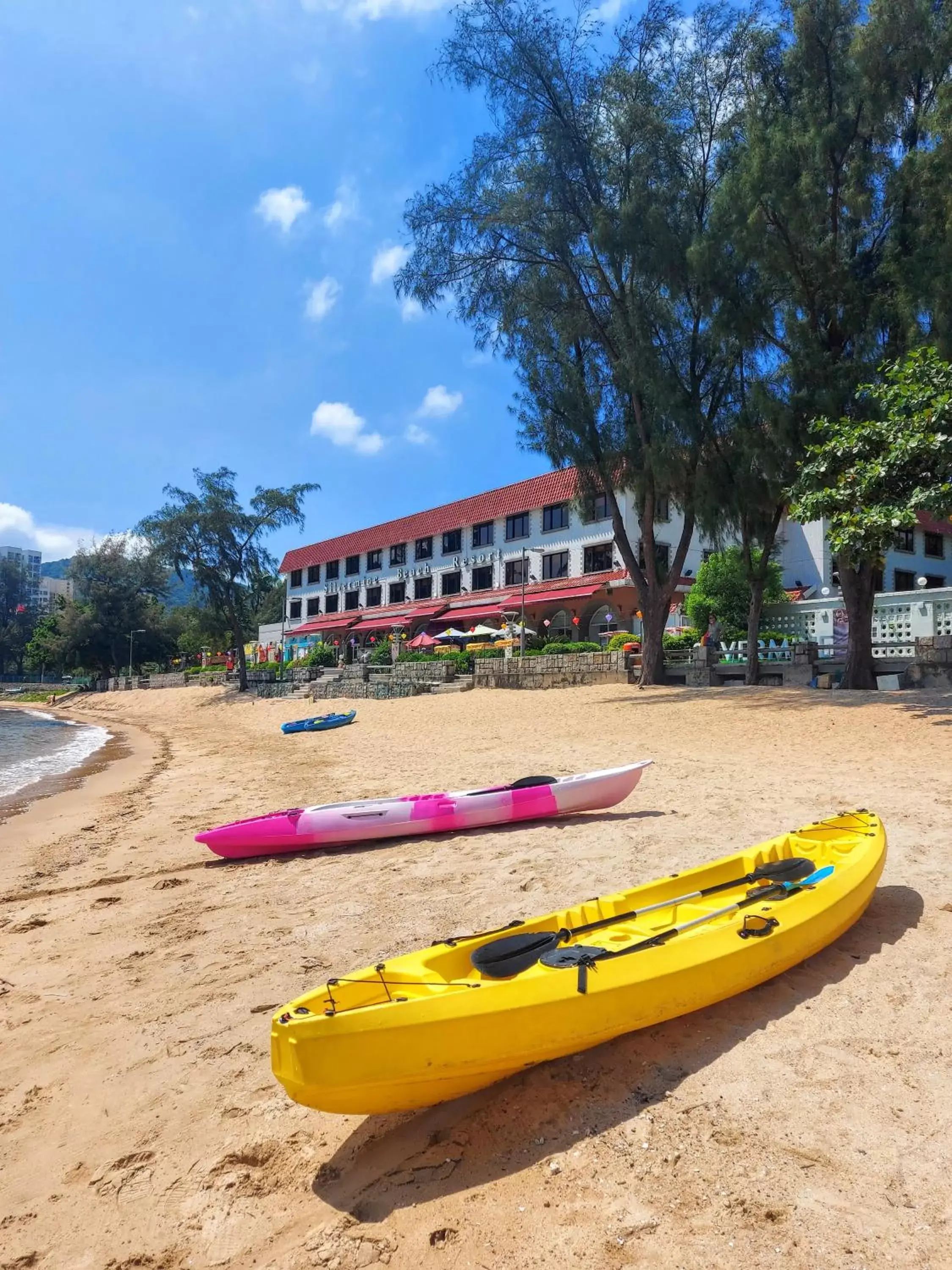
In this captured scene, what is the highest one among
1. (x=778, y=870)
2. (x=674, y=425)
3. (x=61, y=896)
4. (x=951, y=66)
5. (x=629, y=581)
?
(x=951, y=66)

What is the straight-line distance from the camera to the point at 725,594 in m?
25.1

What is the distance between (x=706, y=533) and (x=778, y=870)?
49.7 feet

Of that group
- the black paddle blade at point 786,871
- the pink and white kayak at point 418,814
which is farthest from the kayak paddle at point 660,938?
the pink and white kayak at point 418,814

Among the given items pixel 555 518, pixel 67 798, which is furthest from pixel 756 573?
pixel 555 518

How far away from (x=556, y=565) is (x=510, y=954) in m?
31.3

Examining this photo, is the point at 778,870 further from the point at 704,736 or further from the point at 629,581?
the point at 629,581

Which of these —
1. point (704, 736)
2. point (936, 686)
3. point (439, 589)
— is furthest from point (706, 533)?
point (439, 589)

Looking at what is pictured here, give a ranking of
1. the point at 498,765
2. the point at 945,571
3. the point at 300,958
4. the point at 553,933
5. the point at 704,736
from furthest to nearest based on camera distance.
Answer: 1. the point at 945,571
2. the point at 704,736
3. the point at 498,765
4. the point at 300,958
5. the point at 553,933

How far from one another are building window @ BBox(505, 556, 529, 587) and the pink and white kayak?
91.3 feet

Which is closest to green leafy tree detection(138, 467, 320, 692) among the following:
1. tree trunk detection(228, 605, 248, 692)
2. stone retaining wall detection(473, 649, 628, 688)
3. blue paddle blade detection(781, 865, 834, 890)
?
tree trunk detection(228, 605, 248, 692)

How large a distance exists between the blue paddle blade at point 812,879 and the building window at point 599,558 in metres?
27.7

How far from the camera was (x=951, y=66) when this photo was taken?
14.6 meters

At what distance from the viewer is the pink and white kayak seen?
6.87 metres

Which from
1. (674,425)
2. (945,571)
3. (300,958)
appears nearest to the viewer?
(300,958)
